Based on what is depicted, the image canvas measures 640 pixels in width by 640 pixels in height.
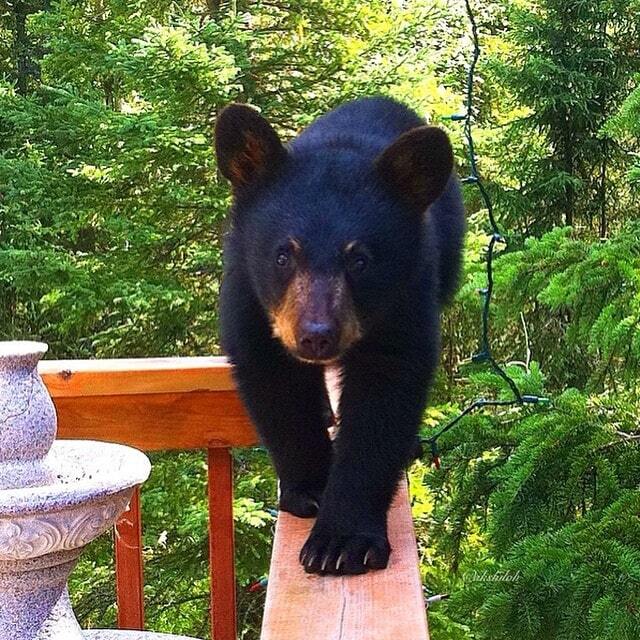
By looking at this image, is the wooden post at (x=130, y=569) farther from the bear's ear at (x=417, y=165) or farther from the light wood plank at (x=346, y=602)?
the bear's ear at (x=417, y=165)

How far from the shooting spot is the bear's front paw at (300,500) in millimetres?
2014

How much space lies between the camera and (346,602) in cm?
140

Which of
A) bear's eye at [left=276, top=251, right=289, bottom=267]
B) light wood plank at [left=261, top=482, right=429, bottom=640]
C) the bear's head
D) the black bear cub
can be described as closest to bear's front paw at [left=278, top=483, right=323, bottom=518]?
the black bear cub

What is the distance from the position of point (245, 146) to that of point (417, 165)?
357mm

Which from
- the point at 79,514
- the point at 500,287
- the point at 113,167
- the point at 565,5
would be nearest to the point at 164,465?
the point at 113,167

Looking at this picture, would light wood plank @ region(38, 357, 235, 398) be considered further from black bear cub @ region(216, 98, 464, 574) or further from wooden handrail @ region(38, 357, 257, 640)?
black bear cub @ region(216, 98, 464, 574)

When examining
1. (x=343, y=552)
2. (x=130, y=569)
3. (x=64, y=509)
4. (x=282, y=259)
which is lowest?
(x=130, y=569)

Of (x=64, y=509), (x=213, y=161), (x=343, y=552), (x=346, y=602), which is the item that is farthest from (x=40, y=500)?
(x=213, y=161)

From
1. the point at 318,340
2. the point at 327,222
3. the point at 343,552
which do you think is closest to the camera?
the point at 343,552

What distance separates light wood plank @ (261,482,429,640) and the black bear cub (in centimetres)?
14

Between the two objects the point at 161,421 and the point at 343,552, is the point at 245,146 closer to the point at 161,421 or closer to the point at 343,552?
the point at 161,421

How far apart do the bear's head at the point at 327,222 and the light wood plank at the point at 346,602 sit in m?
0.40

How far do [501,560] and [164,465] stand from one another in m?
4.98

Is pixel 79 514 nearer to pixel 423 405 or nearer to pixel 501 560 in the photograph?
pixel 423 405
